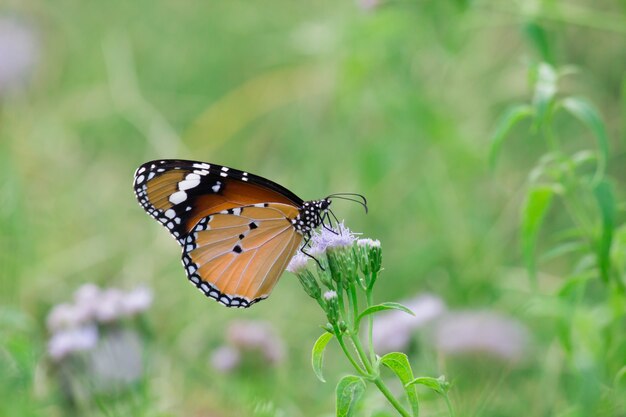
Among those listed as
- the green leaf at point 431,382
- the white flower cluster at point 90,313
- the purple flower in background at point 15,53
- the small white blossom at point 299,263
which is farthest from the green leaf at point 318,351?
the purple flower in background at point 15,53

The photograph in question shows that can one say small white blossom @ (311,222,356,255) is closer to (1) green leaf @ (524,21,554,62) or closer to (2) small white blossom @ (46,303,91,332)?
(1) green leaf @ (524,21,554,62)

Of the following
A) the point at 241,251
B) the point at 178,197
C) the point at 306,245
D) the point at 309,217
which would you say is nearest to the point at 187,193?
the point at 178,197

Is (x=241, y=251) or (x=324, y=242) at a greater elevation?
(x=241, y=251)

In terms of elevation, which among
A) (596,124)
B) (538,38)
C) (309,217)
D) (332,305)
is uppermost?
(538,38)

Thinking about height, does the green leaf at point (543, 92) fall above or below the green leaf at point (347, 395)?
above

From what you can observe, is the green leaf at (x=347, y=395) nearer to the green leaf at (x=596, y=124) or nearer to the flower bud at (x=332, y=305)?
the flower bud at (x=332, y=305)

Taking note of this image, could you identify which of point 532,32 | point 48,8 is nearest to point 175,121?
point 48,8

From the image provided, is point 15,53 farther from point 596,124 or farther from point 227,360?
point 596,124

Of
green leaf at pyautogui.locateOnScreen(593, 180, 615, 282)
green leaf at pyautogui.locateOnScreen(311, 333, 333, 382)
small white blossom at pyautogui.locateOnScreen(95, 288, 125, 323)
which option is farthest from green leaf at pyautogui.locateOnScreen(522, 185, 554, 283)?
small white blossom at pyautogui.locateOnScreen(95, 288, 125, 323)
